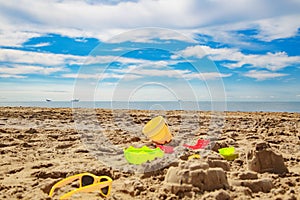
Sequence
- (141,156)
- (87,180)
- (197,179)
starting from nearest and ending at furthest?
(197,179)
(87,180)
(141,156)

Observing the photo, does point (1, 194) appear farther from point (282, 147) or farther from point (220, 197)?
point (282, 147)

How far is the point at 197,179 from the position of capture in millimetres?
→ 2754

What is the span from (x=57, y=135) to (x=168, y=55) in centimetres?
370

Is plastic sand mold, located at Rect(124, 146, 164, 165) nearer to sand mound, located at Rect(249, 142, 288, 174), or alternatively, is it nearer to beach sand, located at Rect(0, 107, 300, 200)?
beach sand, located at Rect(0, 107, 300, 200)

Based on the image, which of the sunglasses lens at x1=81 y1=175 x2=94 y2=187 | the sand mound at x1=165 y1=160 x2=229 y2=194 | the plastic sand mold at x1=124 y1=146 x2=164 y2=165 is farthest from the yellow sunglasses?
the plastic sand mold at x1=124 y1=146 x2=164 y2=165

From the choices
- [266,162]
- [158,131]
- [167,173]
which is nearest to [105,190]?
[167,173]

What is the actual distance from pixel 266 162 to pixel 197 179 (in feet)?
4.03

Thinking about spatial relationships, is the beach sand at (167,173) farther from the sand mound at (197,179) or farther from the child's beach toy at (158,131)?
the child's beach toy at (158,131)

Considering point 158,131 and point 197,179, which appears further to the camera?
point 158,131

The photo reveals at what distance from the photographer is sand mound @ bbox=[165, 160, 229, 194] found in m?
2.73

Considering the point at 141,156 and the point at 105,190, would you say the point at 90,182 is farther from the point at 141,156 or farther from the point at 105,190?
the point at 141,156

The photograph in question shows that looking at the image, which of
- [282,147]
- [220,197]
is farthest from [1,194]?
[282,147]

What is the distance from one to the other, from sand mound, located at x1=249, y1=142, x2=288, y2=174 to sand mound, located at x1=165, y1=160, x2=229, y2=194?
35.7 inches

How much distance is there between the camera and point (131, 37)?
532 centimetres
